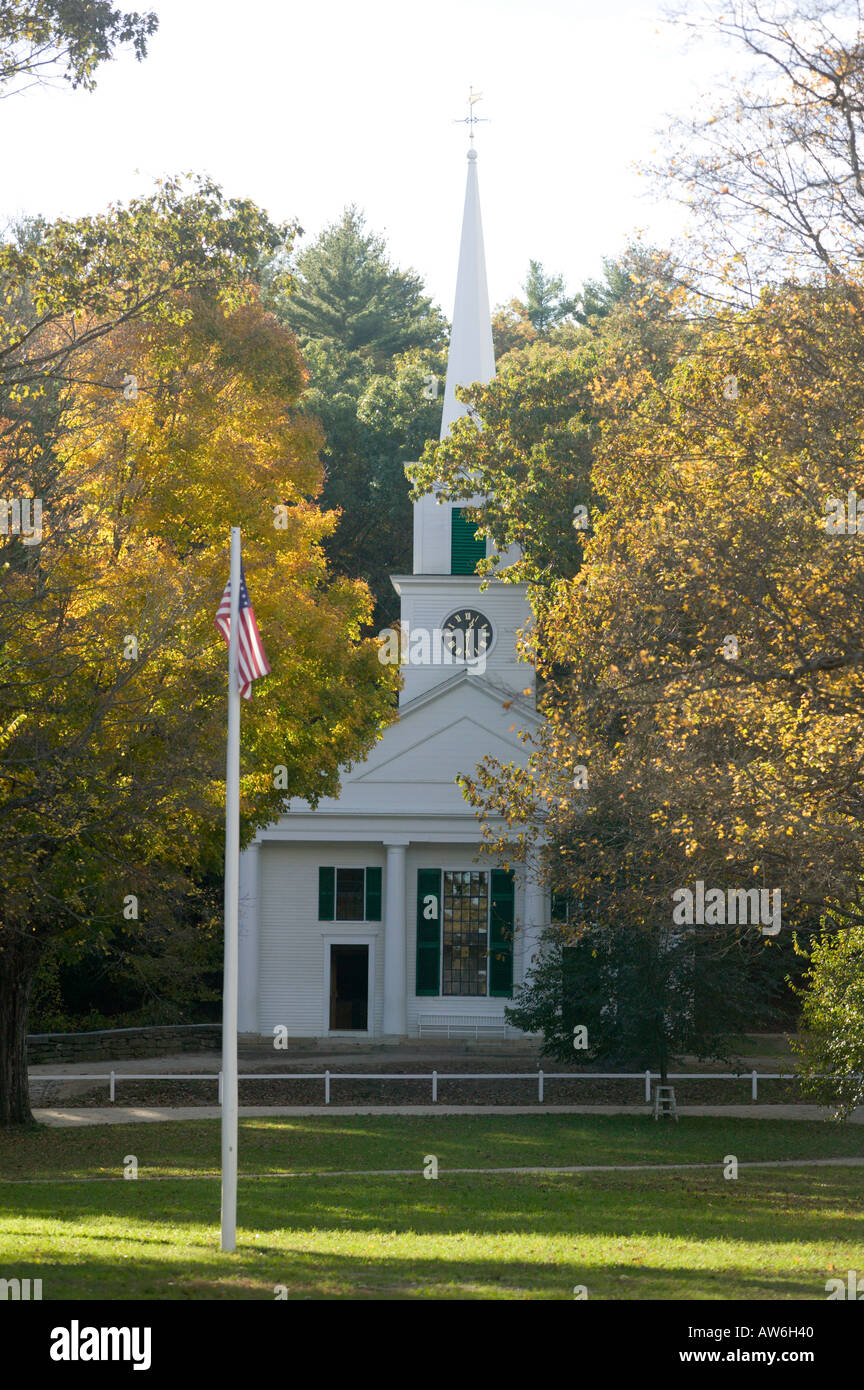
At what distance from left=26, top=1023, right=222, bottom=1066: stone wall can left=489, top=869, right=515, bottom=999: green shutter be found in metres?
6.22

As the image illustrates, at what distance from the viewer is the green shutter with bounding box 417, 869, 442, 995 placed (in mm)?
31625

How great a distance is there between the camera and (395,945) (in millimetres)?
31328

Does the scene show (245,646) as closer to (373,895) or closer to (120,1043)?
(373,895)

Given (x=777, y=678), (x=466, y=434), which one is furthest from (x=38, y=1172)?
(x=466, y=434)

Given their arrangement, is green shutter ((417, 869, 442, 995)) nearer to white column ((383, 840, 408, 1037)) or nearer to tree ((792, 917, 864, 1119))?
white column ((383, 840, 408, 1037))

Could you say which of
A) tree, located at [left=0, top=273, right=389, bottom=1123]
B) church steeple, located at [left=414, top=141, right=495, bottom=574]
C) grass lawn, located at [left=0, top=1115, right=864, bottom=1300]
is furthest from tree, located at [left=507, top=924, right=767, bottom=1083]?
church steeple, located at [left=414, top=141, right=495, bottom=574]

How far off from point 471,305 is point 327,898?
1498 centimetres

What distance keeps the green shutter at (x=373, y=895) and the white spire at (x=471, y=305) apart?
11030 millimetres

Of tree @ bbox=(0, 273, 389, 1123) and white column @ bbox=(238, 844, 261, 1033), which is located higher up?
tree @ bbox=(0, 273, 389, 1123)

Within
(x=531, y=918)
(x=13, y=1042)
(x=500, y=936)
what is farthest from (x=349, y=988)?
(x=13, y=1042)

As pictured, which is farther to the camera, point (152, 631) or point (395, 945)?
point (395, 945)

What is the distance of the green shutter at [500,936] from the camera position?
3150 centimetres

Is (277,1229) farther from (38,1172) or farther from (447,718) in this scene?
(447,718)

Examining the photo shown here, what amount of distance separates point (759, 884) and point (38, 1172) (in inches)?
356
